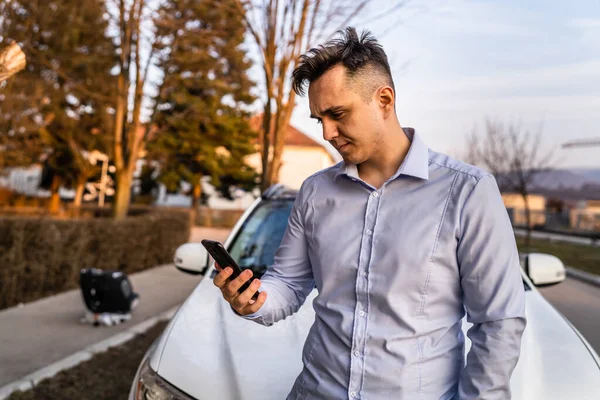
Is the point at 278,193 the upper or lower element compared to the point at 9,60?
lower

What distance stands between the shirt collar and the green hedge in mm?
6467

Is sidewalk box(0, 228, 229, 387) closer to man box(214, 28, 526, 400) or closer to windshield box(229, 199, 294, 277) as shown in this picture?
windshield box(229, 199, 294, 277)

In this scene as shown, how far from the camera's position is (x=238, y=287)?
164 centimetres

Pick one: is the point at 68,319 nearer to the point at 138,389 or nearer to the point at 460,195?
the point at 138,389

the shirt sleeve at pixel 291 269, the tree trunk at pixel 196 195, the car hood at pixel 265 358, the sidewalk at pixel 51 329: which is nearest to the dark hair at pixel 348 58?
the shirt sleeve at pixel 291 269

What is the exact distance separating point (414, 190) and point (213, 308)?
5.72ft

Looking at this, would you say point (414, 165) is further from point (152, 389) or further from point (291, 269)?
point (152, 389)

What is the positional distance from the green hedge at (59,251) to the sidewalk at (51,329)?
256 millimetres

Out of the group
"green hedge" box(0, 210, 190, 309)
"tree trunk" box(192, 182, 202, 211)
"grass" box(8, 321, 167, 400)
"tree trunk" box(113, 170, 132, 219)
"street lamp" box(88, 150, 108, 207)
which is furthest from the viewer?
"tree trunk" box(192, 182, 202, 211)

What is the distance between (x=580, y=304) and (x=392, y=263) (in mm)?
9107

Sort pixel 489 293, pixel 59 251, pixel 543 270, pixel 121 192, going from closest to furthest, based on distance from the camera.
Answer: pixel 489 293 → pixel 543 270 → pixel 59 251 → pixel 121 192

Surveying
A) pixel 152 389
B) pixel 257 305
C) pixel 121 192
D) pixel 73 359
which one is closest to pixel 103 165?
pixel 121 192

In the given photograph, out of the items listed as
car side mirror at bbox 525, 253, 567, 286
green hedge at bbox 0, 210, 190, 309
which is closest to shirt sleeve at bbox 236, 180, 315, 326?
car side mirror at bbox 525, 253, 567, 286

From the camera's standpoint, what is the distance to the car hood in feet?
7.50
